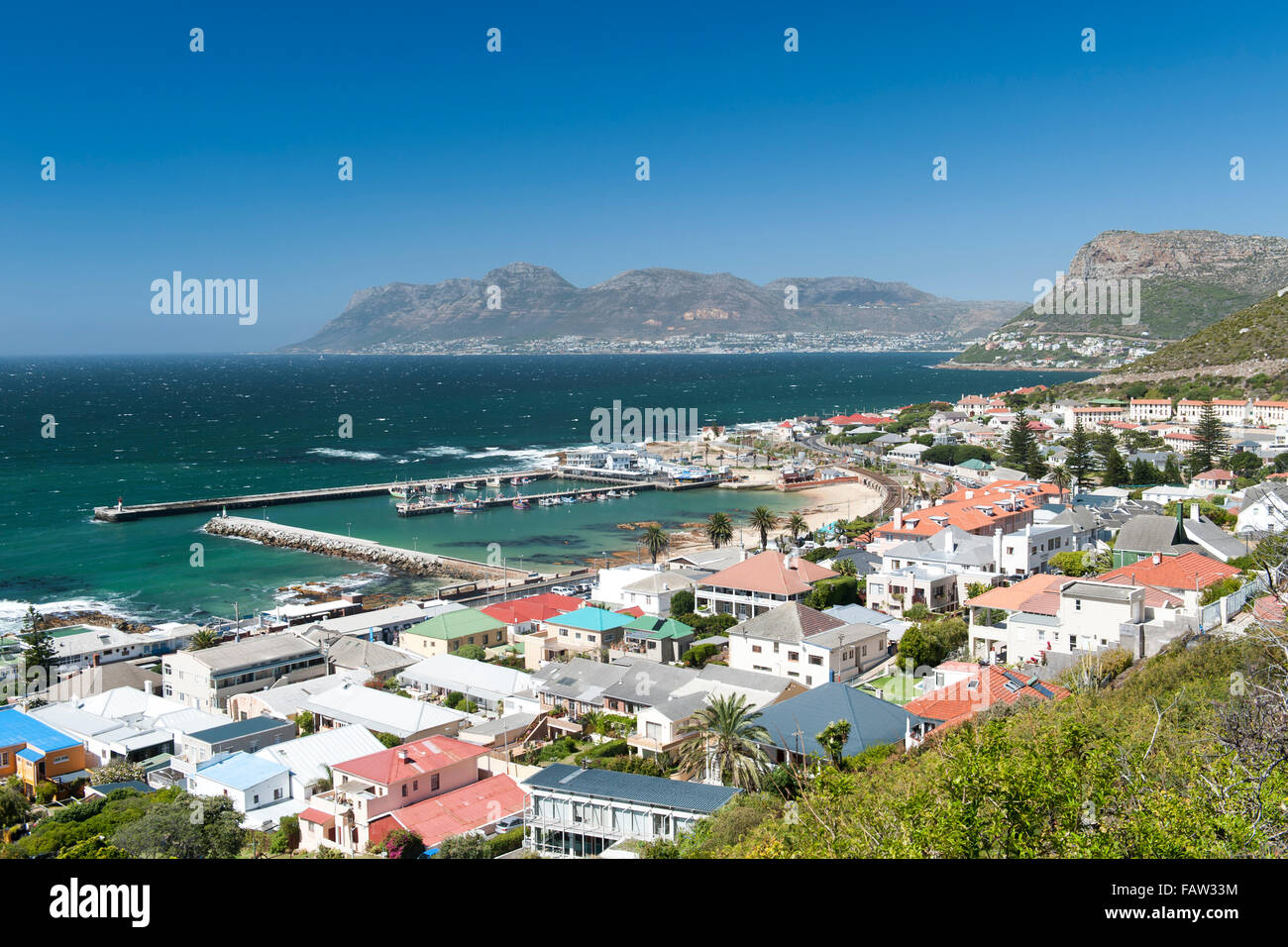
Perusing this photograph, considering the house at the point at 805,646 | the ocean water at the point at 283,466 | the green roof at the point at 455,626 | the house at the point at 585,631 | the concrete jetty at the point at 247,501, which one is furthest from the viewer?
the concrete jetty at the point at 247,501

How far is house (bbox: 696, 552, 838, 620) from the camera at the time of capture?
2869 centimetres

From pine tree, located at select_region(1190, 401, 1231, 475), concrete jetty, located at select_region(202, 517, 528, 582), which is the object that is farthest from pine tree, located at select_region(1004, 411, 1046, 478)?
concrete jetty, located at select_region(202, 517, 528, 582)

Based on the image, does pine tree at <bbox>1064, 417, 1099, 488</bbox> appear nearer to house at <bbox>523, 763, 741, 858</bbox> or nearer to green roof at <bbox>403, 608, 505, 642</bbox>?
green roof at <bbox>403, 608, 505, 642</bbox>

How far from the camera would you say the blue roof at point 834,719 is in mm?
17047

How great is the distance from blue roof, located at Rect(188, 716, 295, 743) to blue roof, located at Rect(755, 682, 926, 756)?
10.5m

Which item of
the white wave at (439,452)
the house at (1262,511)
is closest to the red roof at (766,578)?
the house at (1262,511)

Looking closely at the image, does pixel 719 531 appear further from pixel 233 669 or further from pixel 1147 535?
pixel 233 669

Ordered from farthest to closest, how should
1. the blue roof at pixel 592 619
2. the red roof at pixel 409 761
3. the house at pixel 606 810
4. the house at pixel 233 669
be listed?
the blue roof at pixel 592 619 < the house at pixel 233 669 < the red roof at pixel 409 761 < the house at pixel 606 810

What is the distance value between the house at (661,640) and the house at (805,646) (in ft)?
7.12

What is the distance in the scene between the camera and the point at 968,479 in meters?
57.8

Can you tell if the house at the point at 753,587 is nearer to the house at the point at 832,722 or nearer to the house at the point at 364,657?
the house at the point at 364,657

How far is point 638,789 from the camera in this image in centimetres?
1430

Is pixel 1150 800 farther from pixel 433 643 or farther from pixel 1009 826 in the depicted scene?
pixel 433 643
